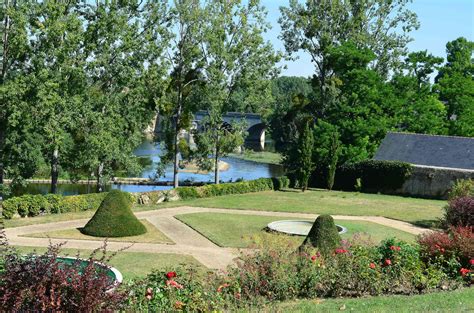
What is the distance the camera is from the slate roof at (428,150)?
123 ft

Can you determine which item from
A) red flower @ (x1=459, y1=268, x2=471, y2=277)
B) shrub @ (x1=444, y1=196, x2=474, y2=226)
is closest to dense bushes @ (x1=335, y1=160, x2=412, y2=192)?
shrub @ (x1=444, y1=196, x2=474, y2=226)

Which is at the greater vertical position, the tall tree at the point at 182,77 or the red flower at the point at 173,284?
the tall tree at the point at 182,77

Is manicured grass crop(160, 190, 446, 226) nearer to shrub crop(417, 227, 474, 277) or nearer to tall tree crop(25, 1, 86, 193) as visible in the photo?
tall tree crop(25, 1, 86, 193)

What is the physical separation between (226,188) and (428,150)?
14.7 metres

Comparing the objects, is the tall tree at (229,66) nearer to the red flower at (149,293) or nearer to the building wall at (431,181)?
the building wall at (431,181)

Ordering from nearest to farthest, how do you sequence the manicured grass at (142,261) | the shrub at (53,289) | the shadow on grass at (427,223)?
1. the shrub at (53,289)
2. the manicured grass at (142,261)
3. the shadow on grass at (427,223)

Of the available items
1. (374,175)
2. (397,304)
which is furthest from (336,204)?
(397,304)

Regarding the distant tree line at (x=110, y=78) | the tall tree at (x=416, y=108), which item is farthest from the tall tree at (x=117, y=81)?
the tall tree at (x=416, y=108)

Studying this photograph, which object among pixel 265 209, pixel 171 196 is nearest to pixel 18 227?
pixel 171 196

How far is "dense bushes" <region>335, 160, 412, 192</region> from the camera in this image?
39125mm

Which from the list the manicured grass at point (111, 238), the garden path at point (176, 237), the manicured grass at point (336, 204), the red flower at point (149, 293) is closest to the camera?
the red flower at point (149, 293)

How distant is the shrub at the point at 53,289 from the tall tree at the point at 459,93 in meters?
45.2

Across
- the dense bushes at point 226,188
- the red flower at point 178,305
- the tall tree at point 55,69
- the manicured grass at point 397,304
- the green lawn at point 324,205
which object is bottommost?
the manicured grass at point 397,304

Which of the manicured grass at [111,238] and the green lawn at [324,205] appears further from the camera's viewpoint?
the green lawn at [324,205]
